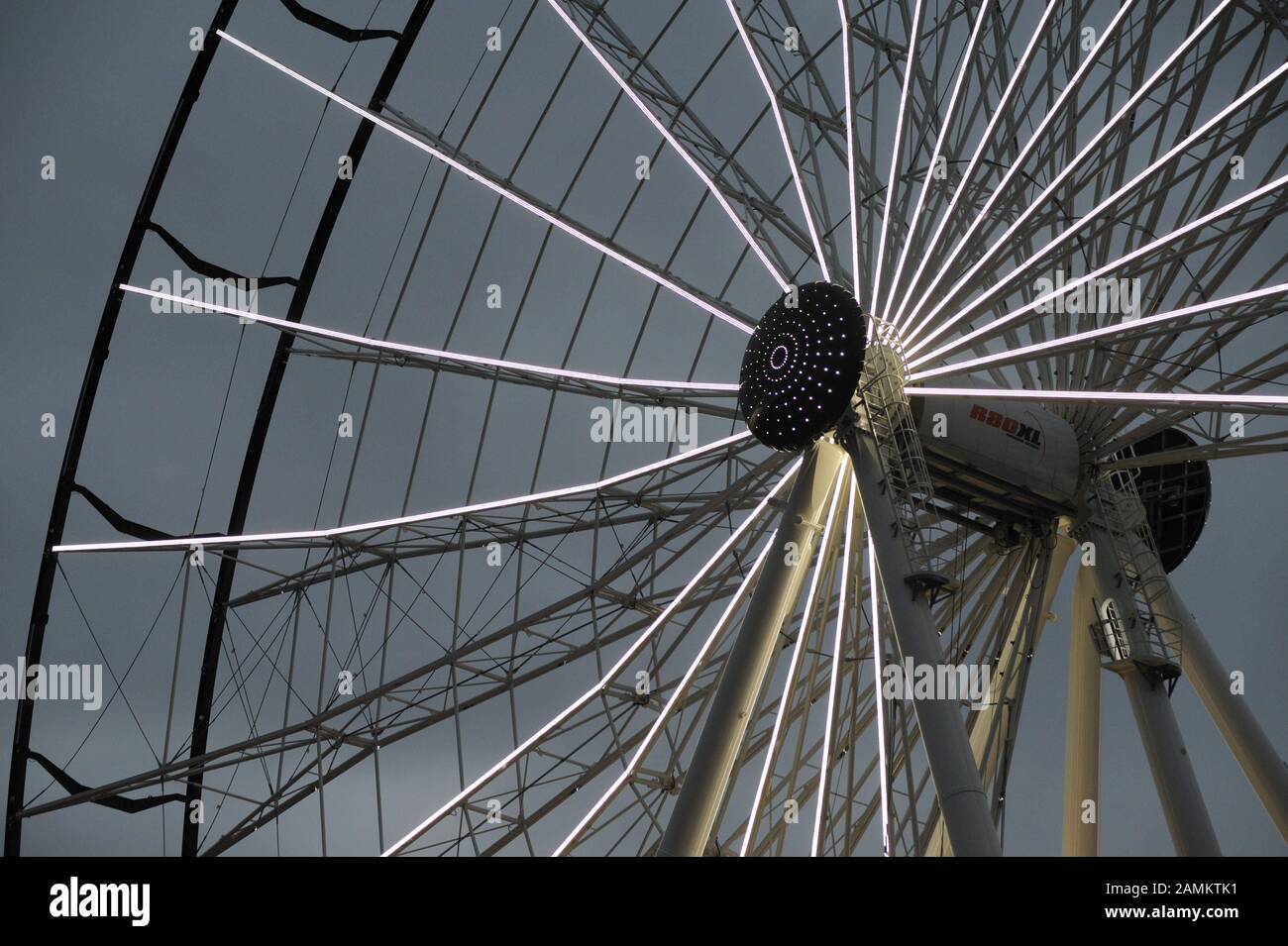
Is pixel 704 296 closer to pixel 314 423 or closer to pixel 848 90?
pixel 848 90

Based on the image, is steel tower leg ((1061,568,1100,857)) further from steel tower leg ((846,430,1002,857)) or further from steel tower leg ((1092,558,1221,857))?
steel tower leg ((846,430,1002,857))

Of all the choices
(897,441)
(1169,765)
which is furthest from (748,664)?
(1169,765)

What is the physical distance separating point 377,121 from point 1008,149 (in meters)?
9.59

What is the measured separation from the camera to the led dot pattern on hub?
1819cm

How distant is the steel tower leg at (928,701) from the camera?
14914mm

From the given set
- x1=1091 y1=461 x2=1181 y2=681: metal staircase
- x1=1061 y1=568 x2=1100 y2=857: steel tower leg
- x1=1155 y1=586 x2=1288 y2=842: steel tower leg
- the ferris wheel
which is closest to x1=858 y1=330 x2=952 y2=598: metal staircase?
the ferris wheel

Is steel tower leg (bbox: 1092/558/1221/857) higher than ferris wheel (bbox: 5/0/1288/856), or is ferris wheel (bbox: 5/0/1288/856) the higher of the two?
ferris wheel (bbox: 5/0/1288/856)

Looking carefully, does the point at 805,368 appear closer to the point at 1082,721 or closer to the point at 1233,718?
the point at 1082,721

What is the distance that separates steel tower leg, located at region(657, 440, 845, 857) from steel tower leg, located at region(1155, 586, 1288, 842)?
514cm

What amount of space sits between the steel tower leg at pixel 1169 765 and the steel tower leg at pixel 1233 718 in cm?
100

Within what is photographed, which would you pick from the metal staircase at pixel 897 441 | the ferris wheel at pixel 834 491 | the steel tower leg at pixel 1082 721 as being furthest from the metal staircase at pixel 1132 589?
the metal staircase at pixel 897 441

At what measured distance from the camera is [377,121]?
24.1m
